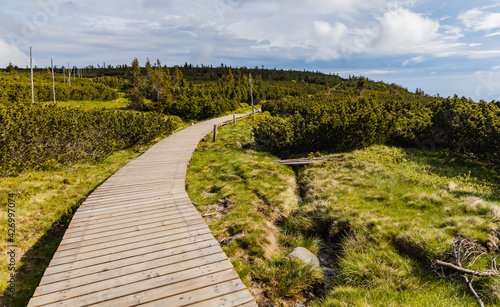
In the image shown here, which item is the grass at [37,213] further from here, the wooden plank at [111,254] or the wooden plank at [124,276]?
the wooden plank at [124,276]

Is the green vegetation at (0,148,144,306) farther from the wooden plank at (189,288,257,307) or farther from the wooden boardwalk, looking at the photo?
the wooden plank at (189,288,257,307)

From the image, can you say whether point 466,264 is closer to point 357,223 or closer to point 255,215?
point 357,223

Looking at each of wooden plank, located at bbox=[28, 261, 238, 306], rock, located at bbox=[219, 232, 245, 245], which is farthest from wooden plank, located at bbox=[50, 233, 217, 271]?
rock, located at bbox=[219, 232, 245, 245]

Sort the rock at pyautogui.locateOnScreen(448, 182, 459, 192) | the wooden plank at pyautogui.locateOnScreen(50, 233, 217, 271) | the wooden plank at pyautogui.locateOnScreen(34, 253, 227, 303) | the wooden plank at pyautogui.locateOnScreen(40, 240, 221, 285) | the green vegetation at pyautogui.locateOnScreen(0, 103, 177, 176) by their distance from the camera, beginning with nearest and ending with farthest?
the wooden plank at pyautogui.locateOnScreen(34, 253, 227, 303), the wooden plank at pyautogui.locateOnScreen(40, 240, 221, 285), the wooden plank at pyautogui.locateOnScreen(50, 233, 217, 271), the rock at pyautogui.locateOnScreen(448, 182, 459, 192), the green vegetation at pyautogui.locateOnScreen(0, 103, 177, 176)

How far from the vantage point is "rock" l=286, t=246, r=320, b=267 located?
210 inches

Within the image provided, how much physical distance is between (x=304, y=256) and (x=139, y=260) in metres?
3.42

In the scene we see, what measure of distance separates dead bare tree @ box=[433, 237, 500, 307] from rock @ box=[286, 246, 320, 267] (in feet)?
7.22

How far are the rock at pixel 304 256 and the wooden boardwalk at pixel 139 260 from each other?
1865mm

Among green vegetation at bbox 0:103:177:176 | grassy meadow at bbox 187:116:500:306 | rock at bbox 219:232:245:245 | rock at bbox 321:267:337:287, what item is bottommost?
rock at bbox 321:267:337:287

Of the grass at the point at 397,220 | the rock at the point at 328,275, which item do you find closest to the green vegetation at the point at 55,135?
the grass at the point at 397,220

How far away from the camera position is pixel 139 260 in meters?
4.30

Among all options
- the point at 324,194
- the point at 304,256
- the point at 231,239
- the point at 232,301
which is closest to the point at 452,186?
the point at 324,194

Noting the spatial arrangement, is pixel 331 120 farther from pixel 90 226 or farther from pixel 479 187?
pixel 90 226

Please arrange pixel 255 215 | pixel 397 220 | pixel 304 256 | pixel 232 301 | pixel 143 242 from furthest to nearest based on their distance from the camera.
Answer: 1. pixel 255 215
2. pixel 397 220
3. pixel 304 256
4. pixel 143 242
5. pixel 232 301
